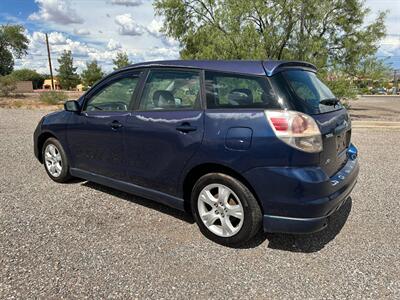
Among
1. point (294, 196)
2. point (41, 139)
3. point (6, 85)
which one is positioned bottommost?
point (294, 196)

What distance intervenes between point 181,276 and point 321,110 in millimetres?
1932

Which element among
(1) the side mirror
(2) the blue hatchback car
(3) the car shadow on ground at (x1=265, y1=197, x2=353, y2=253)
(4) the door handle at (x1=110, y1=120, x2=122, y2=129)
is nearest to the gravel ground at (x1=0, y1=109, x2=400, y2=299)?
(3) the car shadow on ground at (x1=265, y1=197, x2=353, y2=253)

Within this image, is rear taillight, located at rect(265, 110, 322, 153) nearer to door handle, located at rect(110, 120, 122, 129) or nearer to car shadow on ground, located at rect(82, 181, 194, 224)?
car shadow on ground, located at rect(82, 181, 194, 224)

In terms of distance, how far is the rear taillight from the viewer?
268 cm

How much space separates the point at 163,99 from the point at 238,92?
0.88 m

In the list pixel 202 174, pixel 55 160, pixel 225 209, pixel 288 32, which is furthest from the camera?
pixel 288 32

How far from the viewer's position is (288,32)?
43.8ft

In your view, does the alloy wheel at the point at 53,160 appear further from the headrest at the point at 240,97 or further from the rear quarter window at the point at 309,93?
the rear quarter window at the point at 309,93

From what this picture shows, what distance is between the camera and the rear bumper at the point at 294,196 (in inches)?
106

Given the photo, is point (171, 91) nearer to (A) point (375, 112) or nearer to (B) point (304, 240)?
(B) point (304, 240)

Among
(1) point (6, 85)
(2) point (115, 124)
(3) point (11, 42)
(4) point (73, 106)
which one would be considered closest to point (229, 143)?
(2) point (115, 124)

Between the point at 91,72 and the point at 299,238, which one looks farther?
the point at 91,72

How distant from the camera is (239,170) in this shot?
2877mm

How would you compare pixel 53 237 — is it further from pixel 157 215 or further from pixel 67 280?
pixel 157 215
